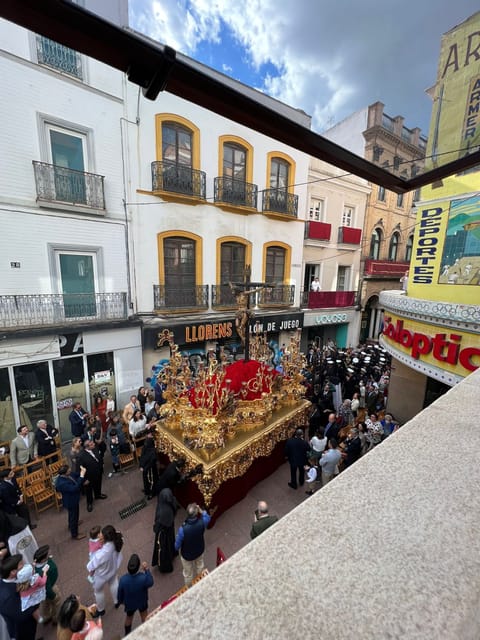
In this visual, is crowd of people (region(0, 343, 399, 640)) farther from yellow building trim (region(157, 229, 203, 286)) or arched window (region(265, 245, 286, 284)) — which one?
arched window (region(265, 245, 286, 284))

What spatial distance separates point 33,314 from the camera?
9320 millimetres

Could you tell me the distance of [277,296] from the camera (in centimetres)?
1554

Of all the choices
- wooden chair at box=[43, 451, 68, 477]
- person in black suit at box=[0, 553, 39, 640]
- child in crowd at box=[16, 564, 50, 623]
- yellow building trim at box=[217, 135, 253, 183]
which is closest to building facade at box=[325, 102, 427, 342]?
yellow building trim at box=[217, 135, 253, 183]

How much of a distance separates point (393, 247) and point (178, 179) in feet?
57.9

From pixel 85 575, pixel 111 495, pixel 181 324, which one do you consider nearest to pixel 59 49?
pixel 181 324

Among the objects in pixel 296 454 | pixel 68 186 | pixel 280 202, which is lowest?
pixel 296 454

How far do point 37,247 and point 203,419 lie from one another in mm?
7874

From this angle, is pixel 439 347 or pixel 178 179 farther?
pixel 178 179

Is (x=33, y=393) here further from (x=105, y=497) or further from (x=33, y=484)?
(x=105, y=497)

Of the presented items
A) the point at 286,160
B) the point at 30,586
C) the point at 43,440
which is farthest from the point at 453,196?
the point at 43,440

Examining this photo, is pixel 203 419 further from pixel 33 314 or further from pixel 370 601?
pixel 33 314

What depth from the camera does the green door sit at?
32.7 feet

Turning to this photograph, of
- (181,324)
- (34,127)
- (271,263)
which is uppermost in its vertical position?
(34,127)

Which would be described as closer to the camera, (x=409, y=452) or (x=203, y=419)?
(x=409, y=452)
